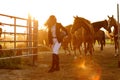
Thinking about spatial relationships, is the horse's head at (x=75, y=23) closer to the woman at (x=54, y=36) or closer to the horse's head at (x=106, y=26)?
the horse's head at (x=106, y=26)

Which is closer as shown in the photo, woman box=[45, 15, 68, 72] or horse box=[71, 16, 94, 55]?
woman box=[45, 15, 68, 72]

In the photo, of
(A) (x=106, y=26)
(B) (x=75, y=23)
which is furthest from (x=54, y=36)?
(A) (x=106, y=26)

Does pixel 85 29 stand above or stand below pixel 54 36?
above

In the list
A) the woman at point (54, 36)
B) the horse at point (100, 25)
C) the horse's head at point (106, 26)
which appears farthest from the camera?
the horse's head at point (106, 26)

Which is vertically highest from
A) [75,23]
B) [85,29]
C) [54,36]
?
[75,23]

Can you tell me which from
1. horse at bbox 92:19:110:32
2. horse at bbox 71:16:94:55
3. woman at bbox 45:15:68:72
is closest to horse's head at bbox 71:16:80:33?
horse at bbox 71:16:94:55

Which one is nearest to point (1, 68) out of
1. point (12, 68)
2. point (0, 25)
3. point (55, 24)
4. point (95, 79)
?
point (12, 68)

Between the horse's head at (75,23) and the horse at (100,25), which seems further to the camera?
the horse at (100,25)

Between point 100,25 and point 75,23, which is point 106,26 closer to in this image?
point 100,25

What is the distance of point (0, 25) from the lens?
43.3ft

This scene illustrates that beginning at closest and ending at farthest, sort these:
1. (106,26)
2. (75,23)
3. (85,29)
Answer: (75,23)
(85,29)
(106,26)

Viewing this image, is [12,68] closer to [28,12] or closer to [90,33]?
[28,12]

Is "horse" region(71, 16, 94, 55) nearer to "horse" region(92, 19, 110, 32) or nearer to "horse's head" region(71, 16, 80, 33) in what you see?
"horse's head" region(71, 16, 80, 33)

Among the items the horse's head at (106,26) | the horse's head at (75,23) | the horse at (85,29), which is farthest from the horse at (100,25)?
the horse's head at (75,23)
